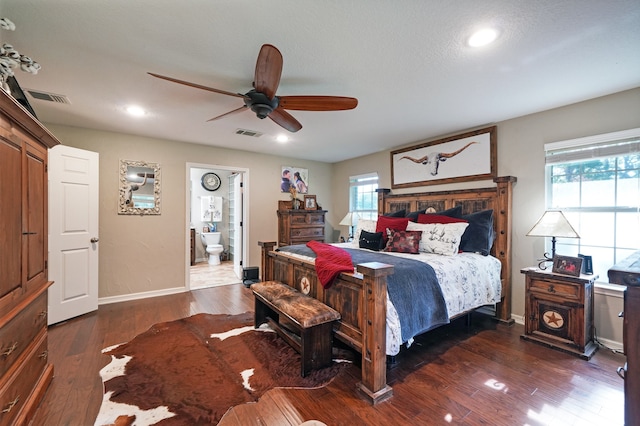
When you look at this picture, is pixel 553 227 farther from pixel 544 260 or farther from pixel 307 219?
pixel 307 219

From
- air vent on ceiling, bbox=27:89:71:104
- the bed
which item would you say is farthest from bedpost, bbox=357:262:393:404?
air vent on ceiling, bbox=27:89:71:104

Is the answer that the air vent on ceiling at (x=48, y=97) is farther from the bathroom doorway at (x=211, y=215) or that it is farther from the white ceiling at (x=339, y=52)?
the bathroom doorway at (x=211, y=215)

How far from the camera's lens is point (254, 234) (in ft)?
16.5

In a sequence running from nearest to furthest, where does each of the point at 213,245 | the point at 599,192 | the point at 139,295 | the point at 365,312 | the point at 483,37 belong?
the point at 483,37, the point at 365,312, the point at 599,192, the point at 139,295, the point at 213,245

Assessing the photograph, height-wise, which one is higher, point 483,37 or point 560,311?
point 483,37

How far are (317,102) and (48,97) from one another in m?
2.71

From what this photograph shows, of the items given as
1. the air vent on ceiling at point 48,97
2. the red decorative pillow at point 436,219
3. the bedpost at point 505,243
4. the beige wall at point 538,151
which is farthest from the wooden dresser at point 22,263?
the beige wall at point 538,151

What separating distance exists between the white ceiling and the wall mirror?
962mm

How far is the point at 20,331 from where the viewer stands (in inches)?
60.7

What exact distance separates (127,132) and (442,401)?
15.7 ft

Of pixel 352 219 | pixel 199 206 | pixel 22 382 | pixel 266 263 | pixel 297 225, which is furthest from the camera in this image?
pixel 199 206

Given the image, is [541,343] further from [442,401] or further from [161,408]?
[161,408]

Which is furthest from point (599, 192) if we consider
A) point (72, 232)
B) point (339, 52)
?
point (72, 232)

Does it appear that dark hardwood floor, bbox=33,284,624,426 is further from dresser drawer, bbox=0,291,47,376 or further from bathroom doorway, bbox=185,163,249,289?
bathroom doorway, bbox=185,163,249,289
